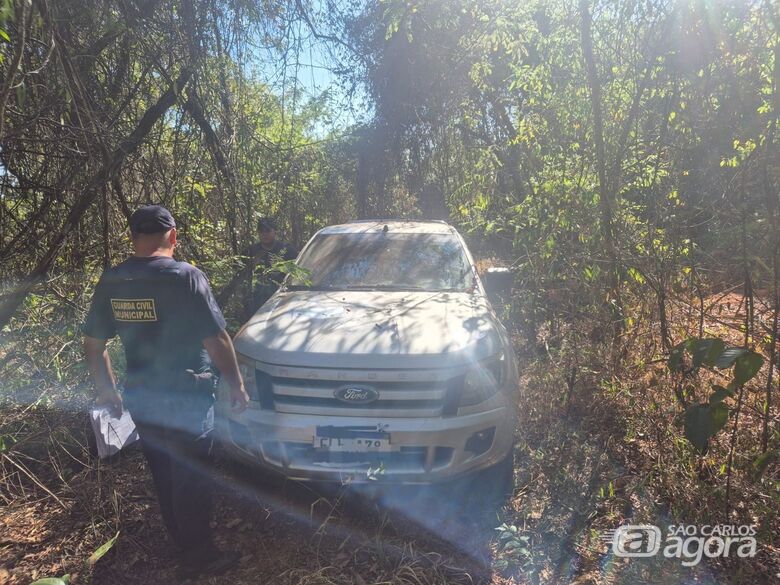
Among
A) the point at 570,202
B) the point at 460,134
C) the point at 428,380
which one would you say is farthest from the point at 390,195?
the point at 428,380

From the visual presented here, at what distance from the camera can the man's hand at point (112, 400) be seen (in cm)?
249

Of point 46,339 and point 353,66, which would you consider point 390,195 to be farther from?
point 46,339

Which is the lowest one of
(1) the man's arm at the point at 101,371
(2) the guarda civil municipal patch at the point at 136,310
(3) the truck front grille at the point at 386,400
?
(3) the truck front grille at the point at 386,400

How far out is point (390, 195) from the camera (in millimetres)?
10562

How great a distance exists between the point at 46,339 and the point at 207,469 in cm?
247

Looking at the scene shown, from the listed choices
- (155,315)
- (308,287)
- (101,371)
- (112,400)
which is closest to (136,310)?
A: (155,315)

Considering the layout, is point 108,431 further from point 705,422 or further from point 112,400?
point 705,422

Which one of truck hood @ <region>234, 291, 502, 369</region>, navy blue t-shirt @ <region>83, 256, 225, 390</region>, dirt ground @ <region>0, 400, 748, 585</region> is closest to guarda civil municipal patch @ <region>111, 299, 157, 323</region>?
navy blue t-shirt @ <region>83, 256, 225, 390</region>

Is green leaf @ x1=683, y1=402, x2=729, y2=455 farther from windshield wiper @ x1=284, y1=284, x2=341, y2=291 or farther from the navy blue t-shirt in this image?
windshield wiper @ x1=284, y1=284, x2=341, y2=291

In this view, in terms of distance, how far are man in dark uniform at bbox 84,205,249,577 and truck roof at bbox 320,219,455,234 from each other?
2.22 m

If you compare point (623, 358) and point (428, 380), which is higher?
point (428, 380)

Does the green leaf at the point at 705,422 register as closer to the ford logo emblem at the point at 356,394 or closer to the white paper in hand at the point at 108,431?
the ford logo emblem at the point at 356,394

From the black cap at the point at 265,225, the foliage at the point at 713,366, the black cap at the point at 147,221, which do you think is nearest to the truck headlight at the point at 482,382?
the foliage at the point at 713,366

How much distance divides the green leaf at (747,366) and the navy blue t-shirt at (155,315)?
2269 mm
